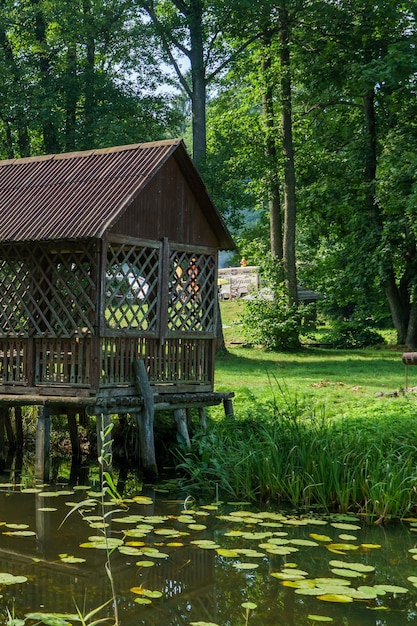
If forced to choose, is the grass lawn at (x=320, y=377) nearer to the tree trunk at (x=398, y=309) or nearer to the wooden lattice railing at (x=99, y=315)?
the tree trunk at (x=398, y=309)

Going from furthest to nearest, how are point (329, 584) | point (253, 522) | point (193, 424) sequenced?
point (193, 424) < point (253, 522) < point (329, 584)

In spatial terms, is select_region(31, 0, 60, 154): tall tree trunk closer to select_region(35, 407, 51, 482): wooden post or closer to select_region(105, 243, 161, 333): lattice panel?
select_region(105, 243, 161, 333): lattice panel

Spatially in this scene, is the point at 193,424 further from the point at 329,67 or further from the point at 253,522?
the point at 329,67

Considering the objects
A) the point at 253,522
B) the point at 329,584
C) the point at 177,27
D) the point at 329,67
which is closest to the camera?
the point at 329,584

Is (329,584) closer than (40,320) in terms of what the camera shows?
Yes

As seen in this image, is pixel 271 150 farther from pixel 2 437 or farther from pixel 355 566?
pixel 355 566

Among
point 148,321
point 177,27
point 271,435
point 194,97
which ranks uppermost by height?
point 177,27

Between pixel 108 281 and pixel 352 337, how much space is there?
19934 mm

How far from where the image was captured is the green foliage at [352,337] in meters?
31.7

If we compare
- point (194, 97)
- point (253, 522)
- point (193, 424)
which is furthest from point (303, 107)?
point (253, 522)

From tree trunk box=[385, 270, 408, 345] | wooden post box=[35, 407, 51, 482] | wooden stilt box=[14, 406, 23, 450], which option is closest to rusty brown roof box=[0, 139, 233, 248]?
wooden post box=[35, 407, 51, 482]

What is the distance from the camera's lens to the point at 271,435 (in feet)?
38.2

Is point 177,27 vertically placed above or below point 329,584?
above

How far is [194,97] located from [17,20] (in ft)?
26.0
